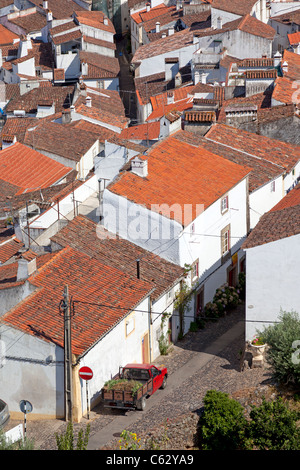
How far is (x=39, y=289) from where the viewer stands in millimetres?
37469

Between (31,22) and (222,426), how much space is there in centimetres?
8408

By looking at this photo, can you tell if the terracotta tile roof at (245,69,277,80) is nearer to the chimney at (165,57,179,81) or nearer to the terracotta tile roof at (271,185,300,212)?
the chimney at (165,57,179,81)

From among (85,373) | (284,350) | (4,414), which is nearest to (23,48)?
(4,414)

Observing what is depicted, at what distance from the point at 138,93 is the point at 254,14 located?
18.6m

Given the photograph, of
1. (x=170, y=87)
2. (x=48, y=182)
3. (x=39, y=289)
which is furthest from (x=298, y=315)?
(x=170, y=87)

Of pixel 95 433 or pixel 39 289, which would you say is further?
pixel 39 289

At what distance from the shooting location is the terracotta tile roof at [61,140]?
197 feet

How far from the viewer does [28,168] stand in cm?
5834

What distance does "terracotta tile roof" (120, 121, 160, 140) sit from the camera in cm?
5706

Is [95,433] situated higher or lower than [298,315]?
lower

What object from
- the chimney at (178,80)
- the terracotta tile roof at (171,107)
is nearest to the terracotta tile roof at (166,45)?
the chimney at (178,80)

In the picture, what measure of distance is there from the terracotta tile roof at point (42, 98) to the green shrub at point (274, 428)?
171ft

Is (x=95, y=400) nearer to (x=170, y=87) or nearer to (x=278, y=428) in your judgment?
(x=278, y=428)

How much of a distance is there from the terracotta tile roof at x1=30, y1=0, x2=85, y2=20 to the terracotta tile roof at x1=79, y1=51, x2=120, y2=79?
46.6ft
